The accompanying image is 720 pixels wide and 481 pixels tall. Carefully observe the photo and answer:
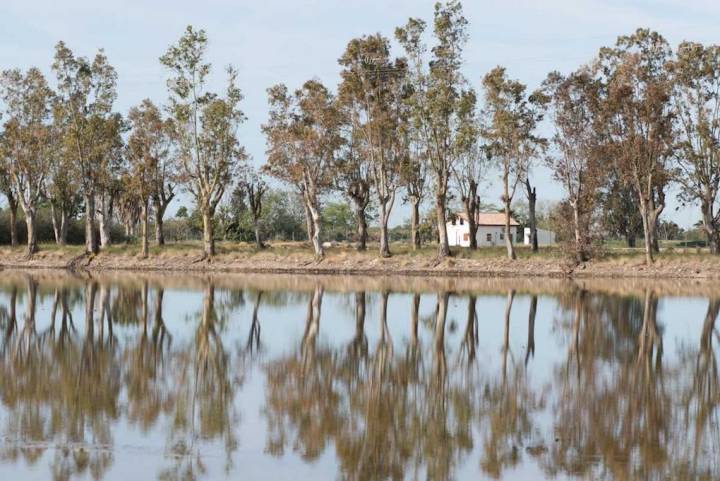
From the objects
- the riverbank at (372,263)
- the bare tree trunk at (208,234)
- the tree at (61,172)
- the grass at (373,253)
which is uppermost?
the tree at (61,172)

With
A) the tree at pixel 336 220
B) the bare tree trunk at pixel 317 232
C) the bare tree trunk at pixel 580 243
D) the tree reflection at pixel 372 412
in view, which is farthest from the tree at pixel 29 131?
the tree at pixel 336 220

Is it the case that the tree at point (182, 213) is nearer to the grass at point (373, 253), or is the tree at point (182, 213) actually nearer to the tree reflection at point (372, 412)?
the grass at point (373, 253)

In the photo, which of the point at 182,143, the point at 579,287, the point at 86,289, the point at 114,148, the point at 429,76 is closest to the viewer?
the point at 86,289

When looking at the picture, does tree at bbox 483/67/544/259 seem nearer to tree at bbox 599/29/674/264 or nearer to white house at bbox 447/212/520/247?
tree at bbox 599/29/674/264

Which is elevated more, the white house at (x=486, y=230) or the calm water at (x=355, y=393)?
the white house at (x=486, y=230)

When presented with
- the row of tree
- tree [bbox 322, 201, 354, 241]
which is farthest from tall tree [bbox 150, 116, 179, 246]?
Result: tree [bbox 322, 201, 354, 241]

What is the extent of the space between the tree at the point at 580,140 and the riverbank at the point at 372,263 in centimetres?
235

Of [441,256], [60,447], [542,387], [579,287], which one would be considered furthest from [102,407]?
[441,256]

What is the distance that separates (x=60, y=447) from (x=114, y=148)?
68427 mm

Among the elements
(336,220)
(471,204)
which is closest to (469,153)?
(471,204)

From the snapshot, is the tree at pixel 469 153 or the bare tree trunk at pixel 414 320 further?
the tree at pixel 469 153

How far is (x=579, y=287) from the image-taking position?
53375mm

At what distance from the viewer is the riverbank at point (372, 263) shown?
65438mm

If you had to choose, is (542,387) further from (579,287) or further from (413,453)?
(579,287)
